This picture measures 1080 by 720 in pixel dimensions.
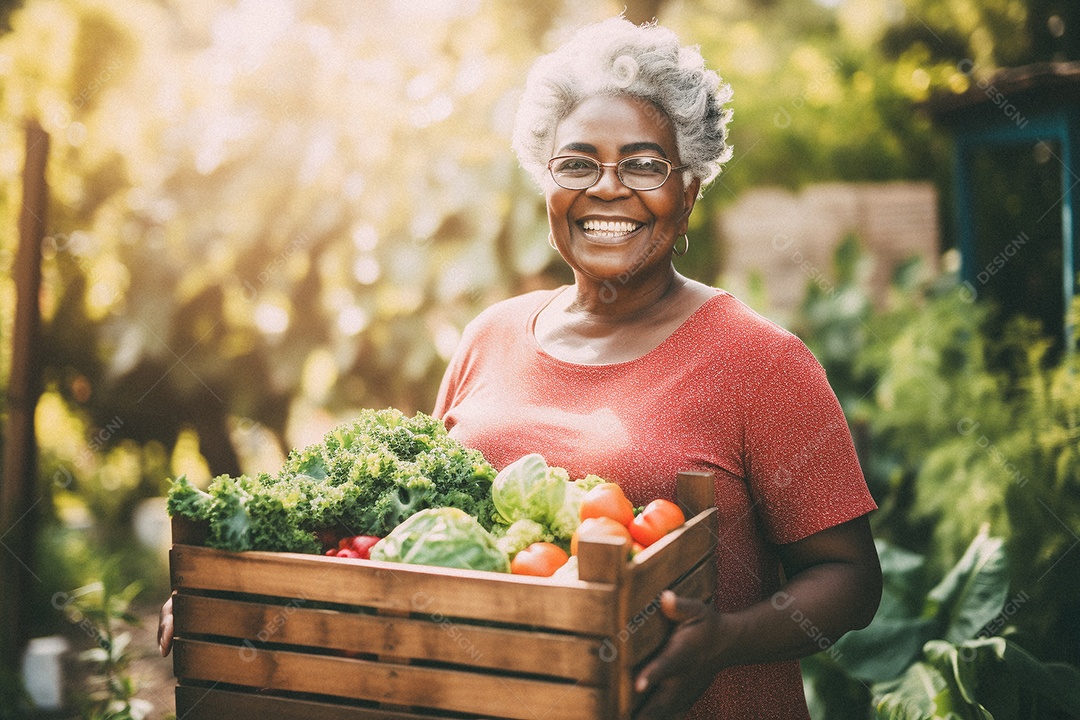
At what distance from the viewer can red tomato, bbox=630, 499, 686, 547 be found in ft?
6.31

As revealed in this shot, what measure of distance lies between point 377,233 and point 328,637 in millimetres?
4045

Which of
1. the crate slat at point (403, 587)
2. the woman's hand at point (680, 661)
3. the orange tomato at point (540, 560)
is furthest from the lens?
the orange tomato at point (540, 560)

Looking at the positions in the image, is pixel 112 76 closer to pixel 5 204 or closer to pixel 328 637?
pixel 5 204

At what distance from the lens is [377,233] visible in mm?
5641

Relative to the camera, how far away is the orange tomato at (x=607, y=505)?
194 cm

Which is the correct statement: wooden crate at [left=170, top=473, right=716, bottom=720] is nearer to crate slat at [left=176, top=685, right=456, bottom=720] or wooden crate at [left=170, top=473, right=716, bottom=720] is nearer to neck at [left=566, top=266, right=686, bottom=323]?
crate slat at [left=176, top=685, right=456, bottom=720]

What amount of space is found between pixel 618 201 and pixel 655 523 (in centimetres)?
95

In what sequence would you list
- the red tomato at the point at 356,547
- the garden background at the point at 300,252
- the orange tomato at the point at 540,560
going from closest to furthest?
1. the orange tomato at the point at 540,560
2. the red tomato at the point at 356,547
3. the garden background at the point at 300,252

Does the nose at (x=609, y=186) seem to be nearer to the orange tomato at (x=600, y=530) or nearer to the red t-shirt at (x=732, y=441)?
the red t-shirt at (x=732, y=441)

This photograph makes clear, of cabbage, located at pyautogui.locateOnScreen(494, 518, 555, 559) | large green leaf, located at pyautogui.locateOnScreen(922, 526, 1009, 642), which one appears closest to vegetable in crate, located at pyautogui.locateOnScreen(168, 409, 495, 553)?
cabbage, located at pyautogui.locateOnScreen(494, 518, 555, 559)

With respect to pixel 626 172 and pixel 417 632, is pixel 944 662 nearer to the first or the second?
pixel 626 172

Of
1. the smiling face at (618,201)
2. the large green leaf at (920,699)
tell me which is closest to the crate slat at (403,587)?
the smiling face at (618,201)

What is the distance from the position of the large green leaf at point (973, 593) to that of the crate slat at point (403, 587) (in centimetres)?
247

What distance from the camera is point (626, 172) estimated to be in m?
2.50
